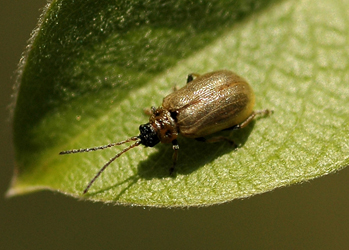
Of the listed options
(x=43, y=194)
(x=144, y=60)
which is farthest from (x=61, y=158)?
(x=43, y=194)

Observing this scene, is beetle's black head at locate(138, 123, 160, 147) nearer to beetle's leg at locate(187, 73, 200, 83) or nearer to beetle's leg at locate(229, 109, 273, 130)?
beetle's leg at locate(187, 73, 200, 83)

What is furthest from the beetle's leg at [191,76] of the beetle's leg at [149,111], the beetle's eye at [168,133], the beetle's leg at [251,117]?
the beetle's leg at [251,117]

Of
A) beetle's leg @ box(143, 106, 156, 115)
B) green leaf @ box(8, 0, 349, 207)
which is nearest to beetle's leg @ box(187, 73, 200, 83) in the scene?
green leaf @ box(8, 0, 349, 207)

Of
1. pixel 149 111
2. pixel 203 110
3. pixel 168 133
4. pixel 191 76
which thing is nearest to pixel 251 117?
pixel 203 110

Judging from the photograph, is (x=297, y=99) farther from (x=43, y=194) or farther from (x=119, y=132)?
(x=43, y=194)

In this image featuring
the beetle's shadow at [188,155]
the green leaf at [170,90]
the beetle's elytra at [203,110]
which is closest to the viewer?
the green leaf at [170,90]

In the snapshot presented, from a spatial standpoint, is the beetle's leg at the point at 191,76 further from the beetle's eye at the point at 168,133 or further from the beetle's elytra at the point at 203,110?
the beetle's eye at the point at 168,133
